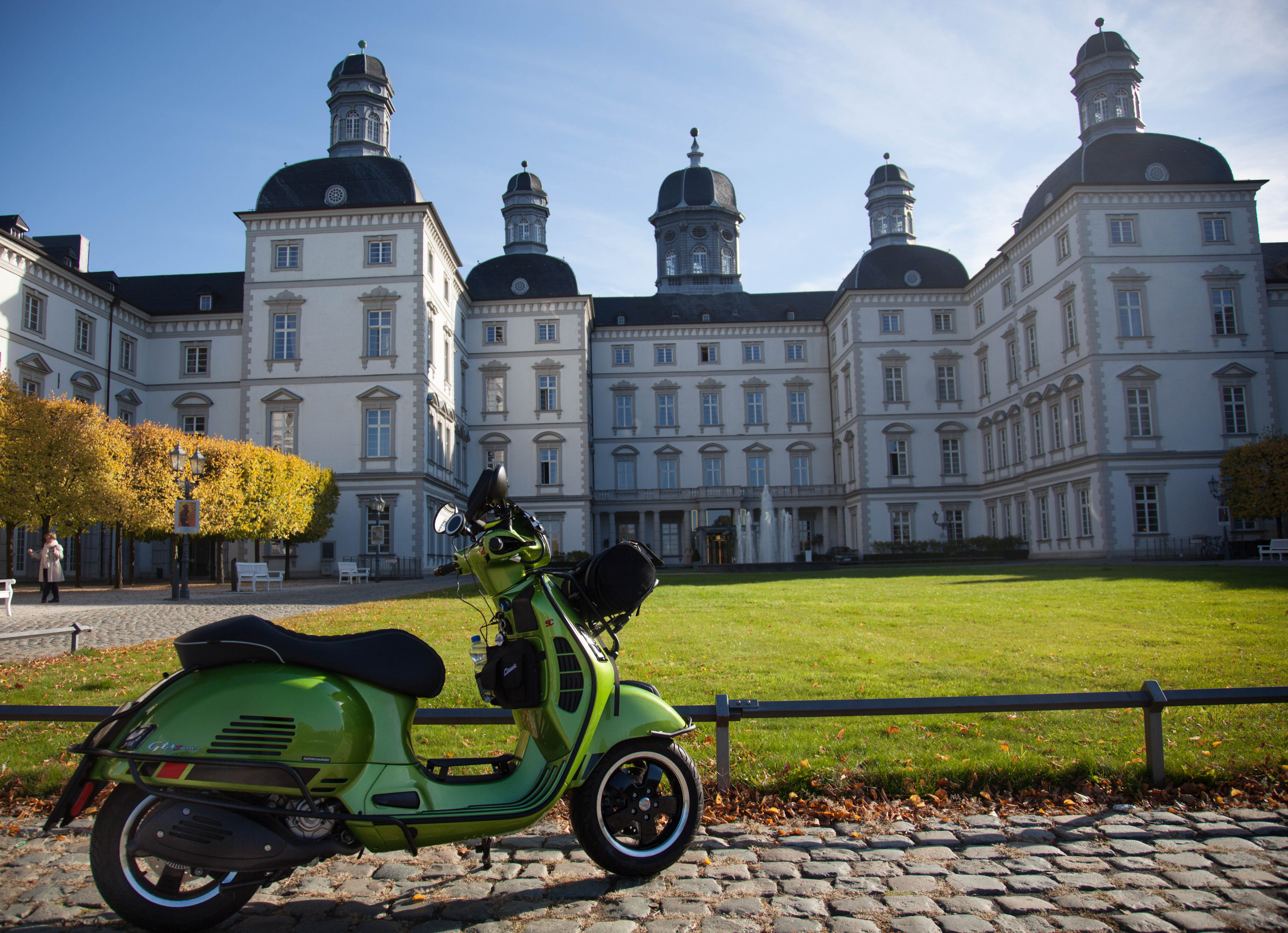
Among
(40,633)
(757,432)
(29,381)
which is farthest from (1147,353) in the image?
(29,381)

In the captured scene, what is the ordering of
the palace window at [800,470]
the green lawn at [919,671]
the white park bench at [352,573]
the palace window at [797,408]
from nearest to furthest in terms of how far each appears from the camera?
the green lawn at [919,671]
the white park bench at [352,573]
the palace window at [800,470]
the palace window at [797,408]

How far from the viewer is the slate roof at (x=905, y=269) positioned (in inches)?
1944

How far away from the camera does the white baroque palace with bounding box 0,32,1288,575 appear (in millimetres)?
34938

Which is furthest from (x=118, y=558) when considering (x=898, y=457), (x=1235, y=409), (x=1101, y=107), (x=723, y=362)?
(x=1101, y=107)

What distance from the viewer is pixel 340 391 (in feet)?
121

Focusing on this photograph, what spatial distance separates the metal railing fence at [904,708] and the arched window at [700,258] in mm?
59777

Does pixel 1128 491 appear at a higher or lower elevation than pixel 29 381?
lower

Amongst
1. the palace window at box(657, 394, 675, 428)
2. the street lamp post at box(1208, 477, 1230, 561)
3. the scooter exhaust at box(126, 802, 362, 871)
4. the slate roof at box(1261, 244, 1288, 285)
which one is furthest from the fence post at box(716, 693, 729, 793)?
the palace window at box(657, 394, 675, 428)

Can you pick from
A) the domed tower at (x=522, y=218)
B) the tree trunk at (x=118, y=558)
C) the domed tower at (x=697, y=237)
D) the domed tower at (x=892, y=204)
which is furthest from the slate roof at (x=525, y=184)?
the tree trunk at (x=118, y=558)

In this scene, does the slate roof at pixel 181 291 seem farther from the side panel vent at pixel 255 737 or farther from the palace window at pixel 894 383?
the side panel vent at pixel 255 737

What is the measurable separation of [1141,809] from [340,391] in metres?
36.5

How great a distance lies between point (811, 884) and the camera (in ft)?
11.7

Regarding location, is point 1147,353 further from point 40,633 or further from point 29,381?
point 29,381

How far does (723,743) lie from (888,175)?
60.5 m
